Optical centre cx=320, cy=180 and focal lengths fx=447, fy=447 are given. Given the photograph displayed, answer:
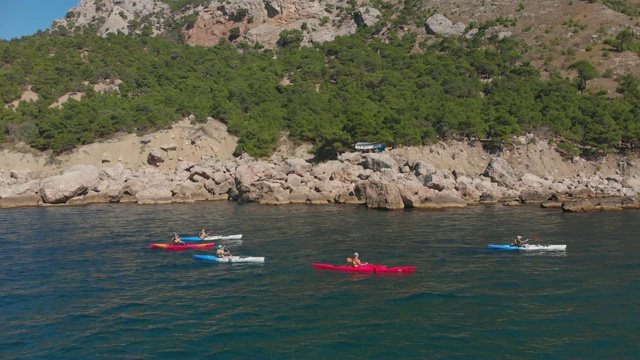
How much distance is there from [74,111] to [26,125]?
6.63 metres

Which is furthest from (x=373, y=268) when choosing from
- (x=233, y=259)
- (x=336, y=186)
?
(x=336, y=186)

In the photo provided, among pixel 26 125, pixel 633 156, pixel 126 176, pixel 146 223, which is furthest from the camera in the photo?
pixel 26 125

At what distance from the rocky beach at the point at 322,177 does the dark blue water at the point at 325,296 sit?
1200 centimetres

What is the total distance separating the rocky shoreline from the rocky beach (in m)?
0.11

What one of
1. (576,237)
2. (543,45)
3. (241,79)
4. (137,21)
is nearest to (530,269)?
(576,237)

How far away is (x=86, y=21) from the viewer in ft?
441

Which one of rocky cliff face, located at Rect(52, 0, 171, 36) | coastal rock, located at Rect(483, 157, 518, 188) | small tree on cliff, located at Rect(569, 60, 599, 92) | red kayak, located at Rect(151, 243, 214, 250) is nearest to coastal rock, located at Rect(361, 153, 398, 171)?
coastal rock, located at Rect(483, 157, 518, 188)

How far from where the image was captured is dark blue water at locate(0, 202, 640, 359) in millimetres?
13977

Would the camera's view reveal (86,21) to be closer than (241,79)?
No

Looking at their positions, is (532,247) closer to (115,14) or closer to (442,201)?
(442,201)

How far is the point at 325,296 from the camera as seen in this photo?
18.6m

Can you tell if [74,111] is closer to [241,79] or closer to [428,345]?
[241,79]

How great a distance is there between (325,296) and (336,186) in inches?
1204

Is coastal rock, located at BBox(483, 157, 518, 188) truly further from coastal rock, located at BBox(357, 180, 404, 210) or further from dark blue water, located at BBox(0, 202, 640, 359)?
dark blue water, located at BBox(0, 202, 640, 359)
